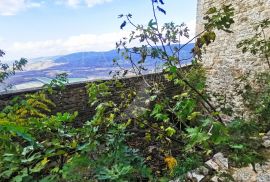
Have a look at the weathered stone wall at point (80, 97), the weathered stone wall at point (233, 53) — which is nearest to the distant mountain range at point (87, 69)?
the weathered stone wall at point (80, 97)

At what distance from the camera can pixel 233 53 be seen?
830 cm

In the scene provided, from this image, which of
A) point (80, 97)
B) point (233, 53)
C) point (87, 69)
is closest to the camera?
point (80, 97)

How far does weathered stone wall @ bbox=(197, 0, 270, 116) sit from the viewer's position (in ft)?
24.8

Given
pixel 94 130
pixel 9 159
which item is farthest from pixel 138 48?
pixel 9 159

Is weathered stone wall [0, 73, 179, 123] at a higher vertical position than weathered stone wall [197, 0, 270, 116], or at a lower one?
lower

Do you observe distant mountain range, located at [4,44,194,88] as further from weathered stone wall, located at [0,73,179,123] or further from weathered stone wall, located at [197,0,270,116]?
weathered stone wall, located at [197,0,270,116]

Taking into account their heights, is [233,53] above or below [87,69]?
above

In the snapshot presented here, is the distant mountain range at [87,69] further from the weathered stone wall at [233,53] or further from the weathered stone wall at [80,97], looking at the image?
the weathered stone wall at [233,53]

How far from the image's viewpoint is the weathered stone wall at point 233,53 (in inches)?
298

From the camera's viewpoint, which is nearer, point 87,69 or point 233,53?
point 233,53

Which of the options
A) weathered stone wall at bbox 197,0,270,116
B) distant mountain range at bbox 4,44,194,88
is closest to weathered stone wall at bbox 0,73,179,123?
distant mountain range at bbox 4,44,194,88

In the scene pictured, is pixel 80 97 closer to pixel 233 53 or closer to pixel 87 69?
pixel 233 53

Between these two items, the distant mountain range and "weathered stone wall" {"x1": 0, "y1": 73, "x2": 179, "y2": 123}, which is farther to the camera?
"weathered stone wall" {"x1": 0, "y1": 73, "x2": 179, "y2": 123}

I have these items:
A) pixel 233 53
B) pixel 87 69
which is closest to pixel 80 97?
pixel 233 53
